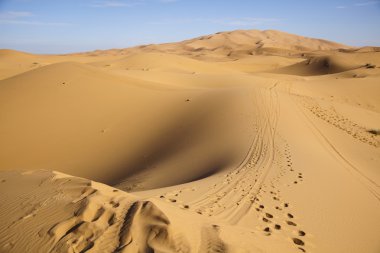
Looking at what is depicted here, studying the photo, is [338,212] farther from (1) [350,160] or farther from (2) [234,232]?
(1) [350,160]

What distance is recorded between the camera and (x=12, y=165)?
8.86 m

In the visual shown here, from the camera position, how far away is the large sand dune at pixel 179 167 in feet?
10.5

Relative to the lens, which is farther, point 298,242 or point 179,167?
point 179,167

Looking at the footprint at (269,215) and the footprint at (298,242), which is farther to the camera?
the footprint at (269,215)

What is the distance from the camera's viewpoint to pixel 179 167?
7.62 meters

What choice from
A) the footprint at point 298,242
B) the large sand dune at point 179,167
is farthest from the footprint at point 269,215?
the footprint at point 298,242

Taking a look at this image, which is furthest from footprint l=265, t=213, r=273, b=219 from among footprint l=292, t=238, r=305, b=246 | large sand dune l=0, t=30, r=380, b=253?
footprint l=292, t=238, r=305, b=246

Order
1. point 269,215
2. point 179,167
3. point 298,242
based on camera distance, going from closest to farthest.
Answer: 1. point 298,242
2. point 269,215
3. point 179,167

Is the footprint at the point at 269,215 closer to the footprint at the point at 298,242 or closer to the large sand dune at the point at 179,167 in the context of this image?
the large sand dune at the point at 179,167

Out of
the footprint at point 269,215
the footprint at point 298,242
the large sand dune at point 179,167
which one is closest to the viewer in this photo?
the large sand dune at point 179,167

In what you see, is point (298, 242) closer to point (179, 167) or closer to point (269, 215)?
point (269, 215)

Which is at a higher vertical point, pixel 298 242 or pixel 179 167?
pixel 298 242

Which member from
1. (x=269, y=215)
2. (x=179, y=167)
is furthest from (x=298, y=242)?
(x=179, y=167)

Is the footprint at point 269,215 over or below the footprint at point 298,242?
below
